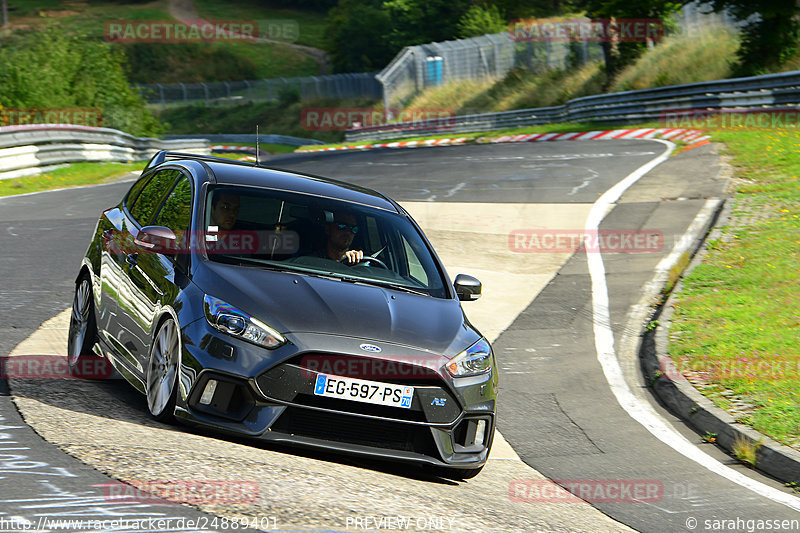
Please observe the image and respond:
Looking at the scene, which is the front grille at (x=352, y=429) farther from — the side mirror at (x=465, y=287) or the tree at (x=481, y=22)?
the tree at (x=481, y=22)

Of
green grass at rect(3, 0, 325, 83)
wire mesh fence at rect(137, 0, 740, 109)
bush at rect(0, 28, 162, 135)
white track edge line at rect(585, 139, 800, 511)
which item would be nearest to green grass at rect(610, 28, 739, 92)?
wire mesh fence at rect(137, 0, 740, 109)

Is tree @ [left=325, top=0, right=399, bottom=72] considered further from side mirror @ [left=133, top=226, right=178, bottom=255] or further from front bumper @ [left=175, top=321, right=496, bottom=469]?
front bumper @ [left=175, top=321, right=496, bottom=469]

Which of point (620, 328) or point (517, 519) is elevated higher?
point (517, 519)

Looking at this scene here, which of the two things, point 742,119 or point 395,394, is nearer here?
point 395,394

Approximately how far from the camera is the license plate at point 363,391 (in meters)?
5.80

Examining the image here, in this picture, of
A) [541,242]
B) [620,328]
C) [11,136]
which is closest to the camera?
[620,328]

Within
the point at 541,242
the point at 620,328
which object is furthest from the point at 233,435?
the point at 541,242

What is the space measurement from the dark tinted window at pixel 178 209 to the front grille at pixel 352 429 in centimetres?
177

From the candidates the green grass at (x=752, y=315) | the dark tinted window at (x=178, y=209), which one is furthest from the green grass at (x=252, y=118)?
the dark tinted window at (x=178, y=209)

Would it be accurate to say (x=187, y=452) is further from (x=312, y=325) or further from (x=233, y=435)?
(x=312, y=325)

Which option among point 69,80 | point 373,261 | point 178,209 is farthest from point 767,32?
point 178,209

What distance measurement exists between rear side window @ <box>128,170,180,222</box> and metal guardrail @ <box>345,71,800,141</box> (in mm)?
22743

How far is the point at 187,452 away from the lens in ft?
18.0

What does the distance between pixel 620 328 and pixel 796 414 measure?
3.37 m
